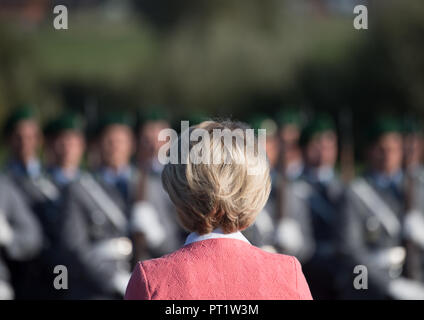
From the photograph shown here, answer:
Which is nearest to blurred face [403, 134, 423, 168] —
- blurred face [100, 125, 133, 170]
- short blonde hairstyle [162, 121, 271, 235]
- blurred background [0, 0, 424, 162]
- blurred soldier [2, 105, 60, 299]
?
blurred face [100, 125, 133, 170]

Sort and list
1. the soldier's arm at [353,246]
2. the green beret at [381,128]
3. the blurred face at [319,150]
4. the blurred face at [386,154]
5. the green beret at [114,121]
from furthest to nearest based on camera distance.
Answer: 1. the blurred face at [319,150]
2. the green beret at [114,121]
3. the green beret at [381,128]
4. the blurred face at [386,154]
5. the soldier's arm at [353,246]

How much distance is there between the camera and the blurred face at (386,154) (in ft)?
18.5

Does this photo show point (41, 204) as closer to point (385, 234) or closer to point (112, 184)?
point (112, 184)

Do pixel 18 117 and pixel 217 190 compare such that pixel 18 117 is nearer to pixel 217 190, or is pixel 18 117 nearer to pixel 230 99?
pixel 217 190

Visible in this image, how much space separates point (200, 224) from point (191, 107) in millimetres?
18713

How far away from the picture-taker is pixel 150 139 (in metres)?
6.05

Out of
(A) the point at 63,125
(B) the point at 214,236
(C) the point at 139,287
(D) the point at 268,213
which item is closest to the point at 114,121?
(A) the point at 63,125

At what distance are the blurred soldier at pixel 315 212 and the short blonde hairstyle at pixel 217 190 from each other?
334 cm

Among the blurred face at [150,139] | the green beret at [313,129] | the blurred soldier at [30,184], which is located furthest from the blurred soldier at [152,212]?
the green beret at [313,129]

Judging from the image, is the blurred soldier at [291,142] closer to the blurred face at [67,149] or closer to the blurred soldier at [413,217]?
the blurred soldier at [413,217]

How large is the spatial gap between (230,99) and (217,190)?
59.5 feet

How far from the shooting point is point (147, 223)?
16.7 ft

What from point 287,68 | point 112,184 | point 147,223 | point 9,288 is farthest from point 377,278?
point 287,68

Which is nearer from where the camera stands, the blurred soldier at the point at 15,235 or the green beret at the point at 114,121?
the blurred soldier at the point at 15,235
